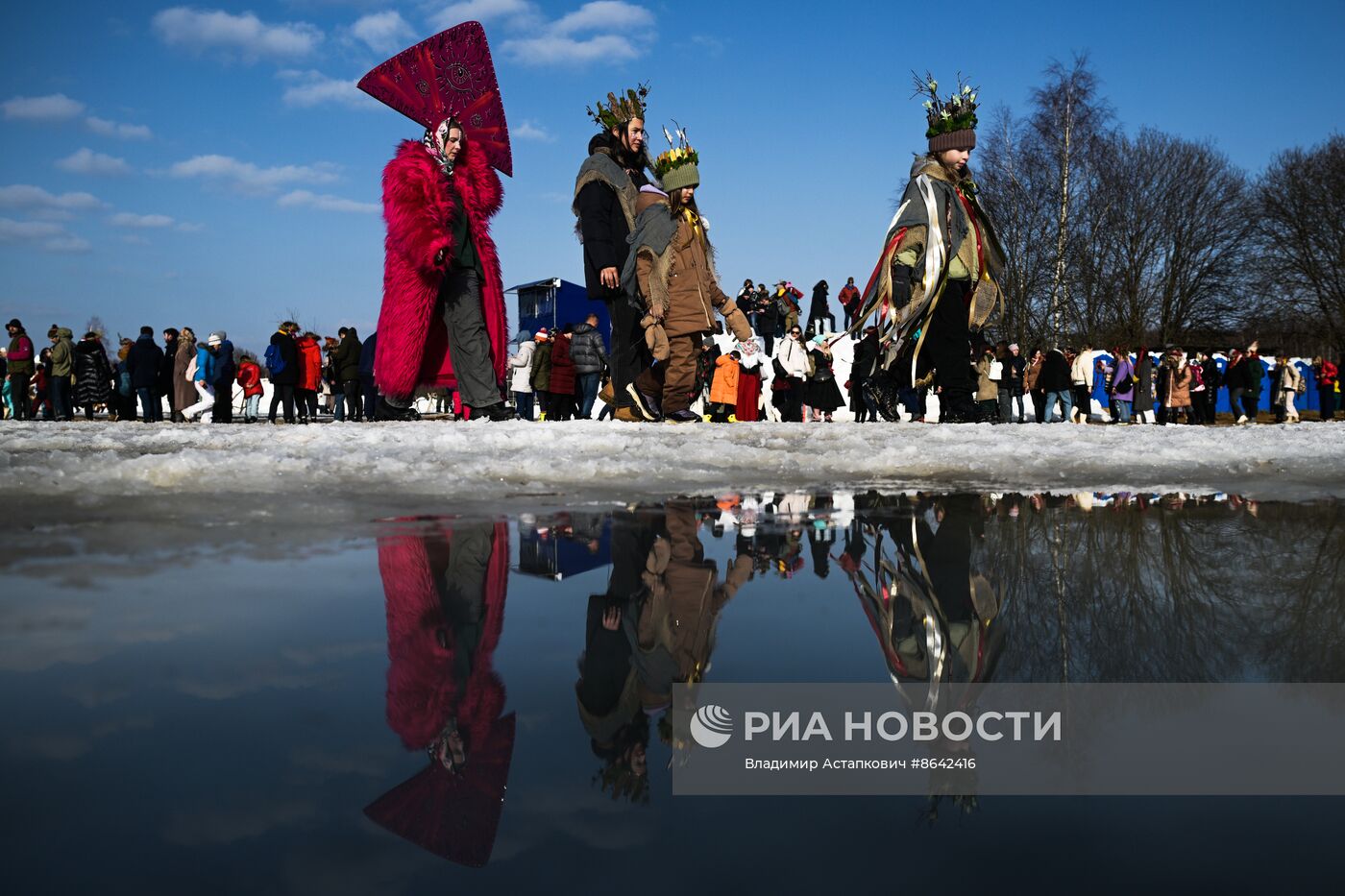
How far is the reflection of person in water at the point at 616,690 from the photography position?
1.26 meters

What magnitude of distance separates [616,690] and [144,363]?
18.9 metres

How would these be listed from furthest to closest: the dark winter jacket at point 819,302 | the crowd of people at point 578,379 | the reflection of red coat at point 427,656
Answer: the dark winter jacket at point 819,302
the crowd of people at point 578,379
the reflection of red coat at point 427,656

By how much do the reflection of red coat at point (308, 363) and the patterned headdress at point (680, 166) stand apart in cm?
1137

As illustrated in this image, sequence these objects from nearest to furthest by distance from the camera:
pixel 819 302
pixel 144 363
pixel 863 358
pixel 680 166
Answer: pixel 680 166, pixel 144 363, pixel 863 358, pixel 819 302

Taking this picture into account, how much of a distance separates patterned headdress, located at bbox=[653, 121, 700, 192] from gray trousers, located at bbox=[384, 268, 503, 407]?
1788 mm

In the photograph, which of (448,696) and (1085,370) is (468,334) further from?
(1085,370)

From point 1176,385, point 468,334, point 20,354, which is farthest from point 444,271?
point 1176,385

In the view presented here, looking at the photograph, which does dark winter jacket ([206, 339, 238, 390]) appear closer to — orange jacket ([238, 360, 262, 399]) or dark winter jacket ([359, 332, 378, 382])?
dark winter jacket ([359, 332, 378, 382])

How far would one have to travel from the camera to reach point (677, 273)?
8797 mm

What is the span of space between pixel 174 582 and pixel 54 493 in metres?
1.84

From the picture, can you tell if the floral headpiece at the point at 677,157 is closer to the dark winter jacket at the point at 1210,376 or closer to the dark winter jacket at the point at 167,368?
the dark winter jacket at the point at 167,368

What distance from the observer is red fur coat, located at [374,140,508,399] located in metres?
8.94

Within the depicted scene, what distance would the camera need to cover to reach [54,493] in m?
3.84

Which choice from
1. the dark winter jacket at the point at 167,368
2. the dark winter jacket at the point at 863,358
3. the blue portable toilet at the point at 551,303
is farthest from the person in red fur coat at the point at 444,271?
the blue portable toilet at the point at 551,303
